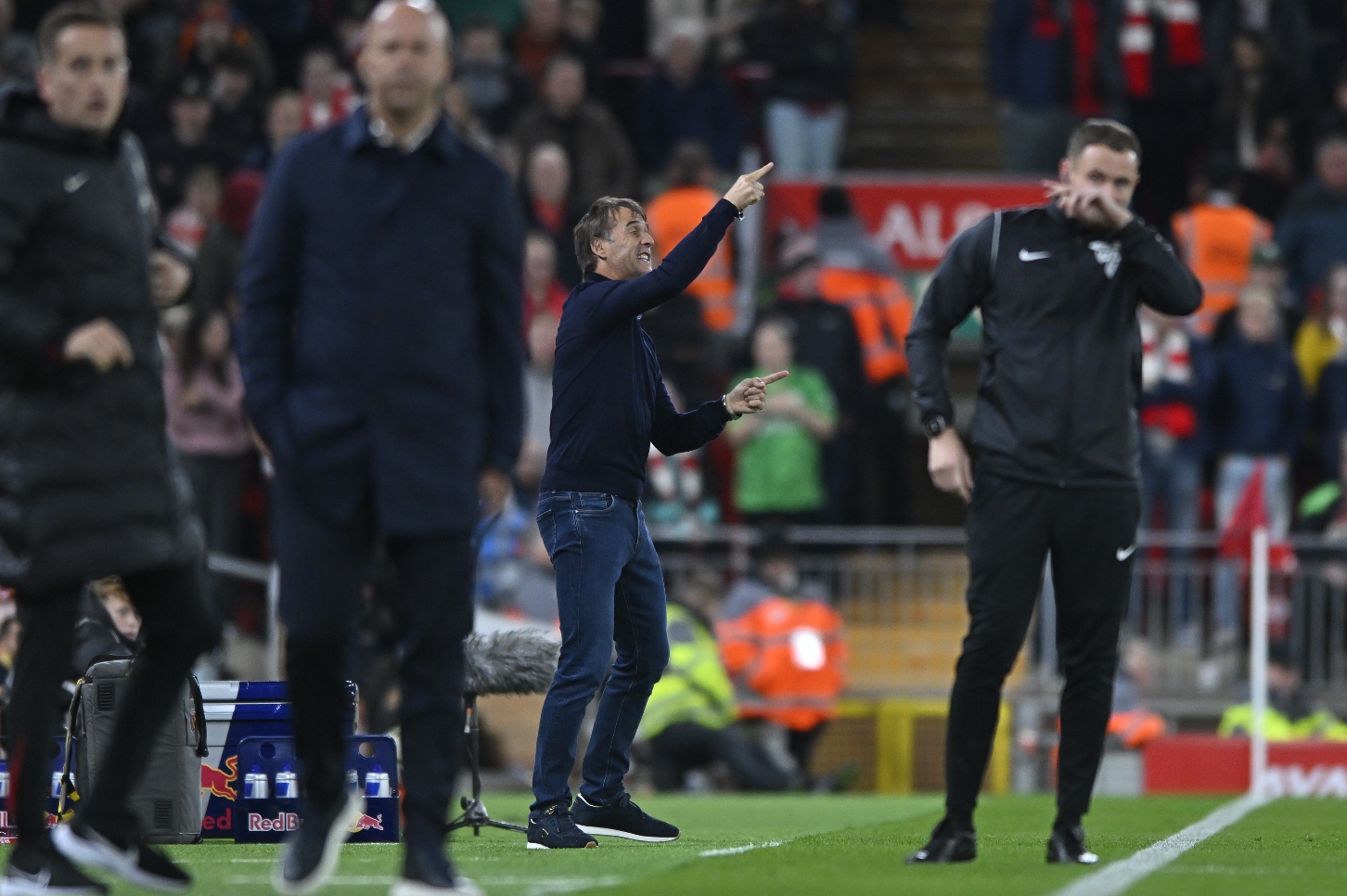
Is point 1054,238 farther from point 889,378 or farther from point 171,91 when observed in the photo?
point 171,91

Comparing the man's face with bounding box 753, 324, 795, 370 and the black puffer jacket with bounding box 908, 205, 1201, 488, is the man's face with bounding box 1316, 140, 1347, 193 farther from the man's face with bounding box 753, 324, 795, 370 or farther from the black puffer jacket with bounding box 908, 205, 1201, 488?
the black puffer jacket with bounding box 908, 205, 1201, 488

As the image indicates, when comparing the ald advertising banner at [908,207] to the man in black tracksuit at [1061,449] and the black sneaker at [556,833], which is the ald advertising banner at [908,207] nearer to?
the black sneaker at [556,833]

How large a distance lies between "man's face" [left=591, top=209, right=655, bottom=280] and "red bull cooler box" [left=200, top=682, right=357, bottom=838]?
74.7 inches

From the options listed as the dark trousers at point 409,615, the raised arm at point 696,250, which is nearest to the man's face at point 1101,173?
the raised arm at point 696,250

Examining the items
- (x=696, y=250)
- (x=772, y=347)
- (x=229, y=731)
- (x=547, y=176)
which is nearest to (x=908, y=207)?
(x=772, y=347)

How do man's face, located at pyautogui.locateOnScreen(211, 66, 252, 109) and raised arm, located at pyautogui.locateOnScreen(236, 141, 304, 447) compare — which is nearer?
raised arm, located at pyautogui.locateOnScreen(236, 141, 304, 447)

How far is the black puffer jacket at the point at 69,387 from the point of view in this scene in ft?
19.2

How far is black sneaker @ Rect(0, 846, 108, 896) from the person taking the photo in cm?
579

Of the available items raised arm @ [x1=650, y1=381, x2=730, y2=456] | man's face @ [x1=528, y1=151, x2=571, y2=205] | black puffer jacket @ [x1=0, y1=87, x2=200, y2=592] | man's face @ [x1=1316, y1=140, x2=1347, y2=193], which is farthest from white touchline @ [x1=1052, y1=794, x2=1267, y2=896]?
man's face @ [x1=528, y1=151, x2=571, y2=205]

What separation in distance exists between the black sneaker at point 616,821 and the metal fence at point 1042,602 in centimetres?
714

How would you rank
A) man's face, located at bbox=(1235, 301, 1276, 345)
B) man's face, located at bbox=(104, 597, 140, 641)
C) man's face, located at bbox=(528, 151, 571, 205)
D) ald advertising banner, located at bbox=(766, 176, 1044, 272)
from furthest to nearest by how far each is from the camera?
ald advertising banner, located at bbox=(766, 176, 1044, 272)
man's face, located at bbox=(528, 151, 571, 205)
man's face, located at bbox=(1235, 301, 1276, 345)
man's face, located at bbox=(104, 597, 140, 641)

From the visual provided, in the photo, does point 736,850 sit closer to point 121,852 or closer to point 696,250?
point 696,250

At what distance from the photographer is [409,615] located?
568cm

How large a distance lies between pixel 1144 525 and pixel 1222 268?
1.98 metres
